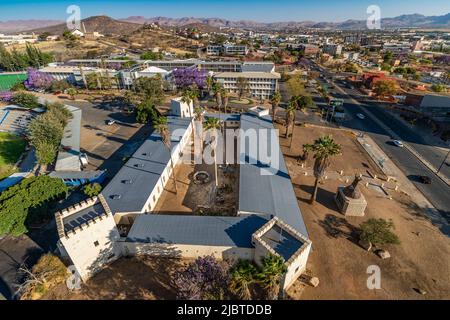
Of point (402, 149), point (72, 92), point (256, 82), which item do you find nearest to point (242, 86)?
point (256, 82)

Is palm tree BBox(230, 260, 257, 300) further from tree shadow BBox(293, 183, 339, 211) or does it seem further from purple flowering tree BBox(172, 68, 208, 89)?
purple flowering tree BBox(172, 68, 208, 89)

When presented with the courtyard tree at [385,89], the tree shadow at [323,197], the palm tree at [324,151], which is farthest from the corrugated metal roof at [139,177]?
the courtyard tree at [385,89]

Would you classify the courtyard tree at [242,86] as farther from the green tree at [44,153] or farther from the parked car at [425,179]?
the green tree at [44,153]

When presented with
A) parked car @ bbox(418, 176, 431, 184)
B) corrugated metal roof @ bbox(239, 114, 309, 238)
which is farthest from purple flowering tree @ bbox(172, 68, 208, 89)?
parked car @ bbox(418, 176, 431, 184)

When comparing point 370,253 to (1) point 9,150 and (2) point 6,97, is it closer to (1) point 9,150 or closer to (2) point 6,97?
(1) point 9,150

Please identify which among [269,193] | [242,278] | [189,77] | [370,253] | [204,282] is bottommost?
[370,253]

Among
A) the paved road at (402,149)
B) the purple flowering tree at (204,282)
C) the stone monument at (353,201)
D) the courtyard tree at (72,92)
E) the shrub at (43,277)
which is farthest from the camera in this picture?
the courtyard tree at (72,92)
